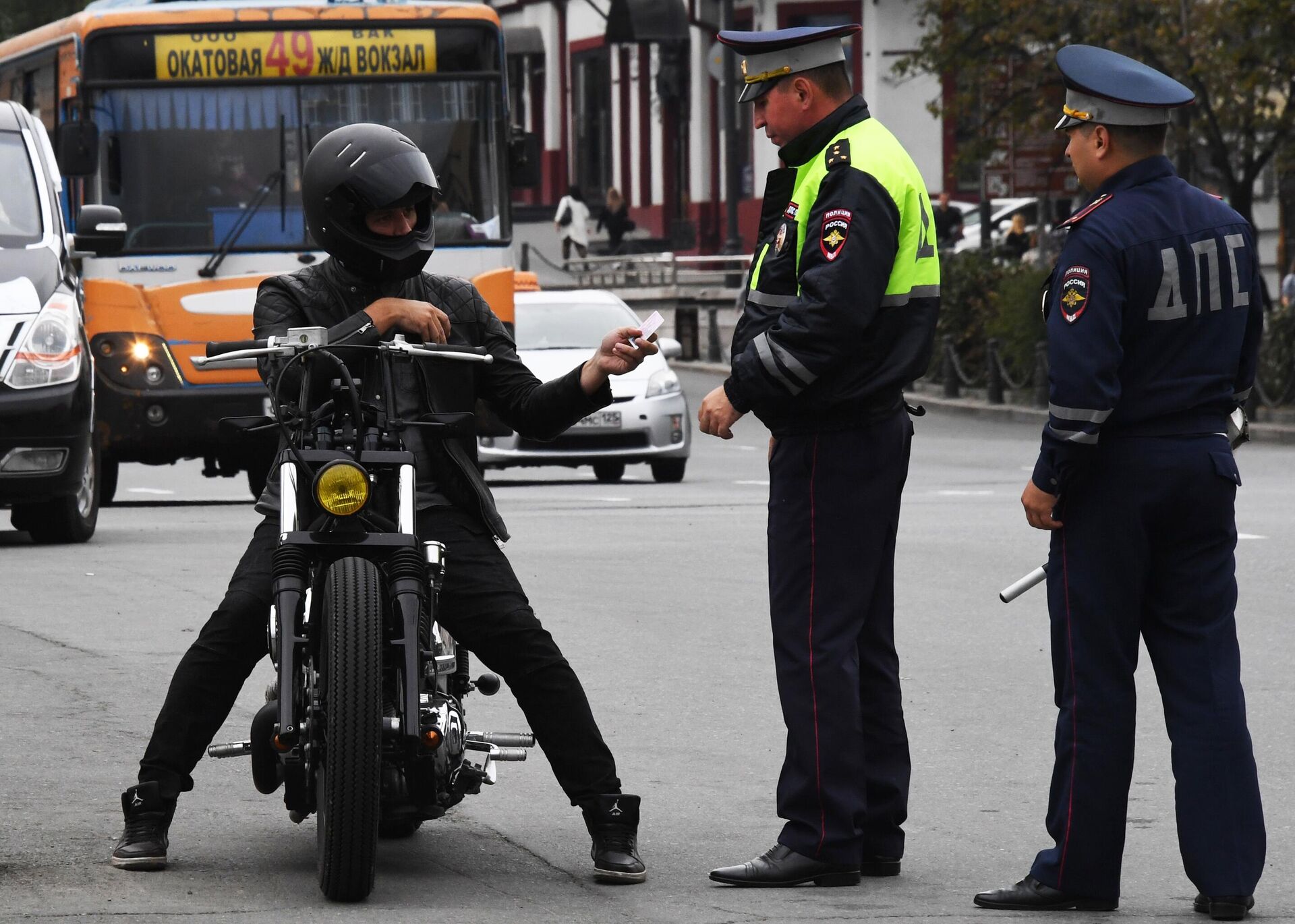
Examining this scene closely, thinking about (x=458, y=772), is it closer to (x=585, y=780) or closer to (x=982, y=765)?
(x=585, y=780)

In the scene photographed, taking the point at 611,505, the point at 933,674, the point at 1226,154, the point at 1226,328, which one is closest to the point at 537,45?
the point at 1226,154

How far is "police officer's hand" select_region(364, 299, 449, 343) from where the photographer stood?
5.50m

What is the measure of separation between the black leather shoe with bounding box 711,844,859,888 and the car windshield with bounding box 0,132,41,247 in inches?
319

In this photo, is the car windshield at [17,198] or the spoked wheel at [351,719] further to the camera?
the car windshield at [17,198]

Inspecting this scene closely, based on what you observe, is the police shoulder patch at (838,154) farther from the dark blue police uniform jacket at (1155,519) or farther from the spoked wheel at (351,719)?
the spoked wheel at (351,719)

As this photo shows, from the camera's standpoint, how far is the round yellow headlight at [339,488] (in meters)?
5.21

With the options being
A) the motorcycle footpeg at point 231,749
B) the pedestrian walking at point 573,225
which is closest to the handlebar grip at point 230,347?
the motorcycle footpeg at point 231,749

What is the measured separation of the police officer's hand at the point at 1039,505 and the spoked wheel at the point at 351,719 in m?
1.34

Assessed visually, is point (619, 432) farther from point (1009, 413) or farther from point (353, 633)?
point (353, 633)

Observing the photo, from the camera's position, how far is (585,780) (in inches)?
220

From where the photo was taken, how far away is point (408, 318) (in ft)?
18.1

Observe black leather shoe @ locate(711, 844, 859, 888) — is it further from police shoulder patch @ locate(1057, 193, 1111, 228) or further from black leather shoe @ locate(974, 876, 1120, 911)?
police shoulder patch @ locate(1057, 193, 1111, 228)

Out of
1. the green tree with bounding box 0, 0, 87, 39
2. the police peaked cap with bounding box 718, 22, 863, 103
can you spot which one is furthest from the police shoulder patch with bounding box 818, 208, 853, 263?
the green tree with bounding box 0, 0, 87, 39

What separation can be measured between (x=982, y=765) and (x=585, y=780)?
199 centimetres
